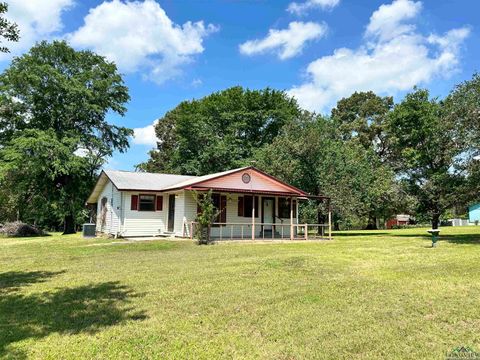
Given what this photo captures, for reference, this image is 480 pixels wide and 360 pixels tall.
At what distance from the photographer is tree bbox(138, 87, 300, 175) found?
3894cm

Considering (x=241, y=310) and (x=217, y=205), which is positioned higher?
(x=217, y=205)

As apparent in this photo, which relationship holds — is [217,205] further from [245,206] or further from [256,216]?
[256,216]

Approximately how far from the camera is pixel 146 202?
23.1m

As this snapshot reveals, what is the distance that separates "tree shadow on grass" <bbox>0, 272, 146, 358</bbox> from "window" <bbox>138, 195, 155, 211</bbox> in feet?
50.0

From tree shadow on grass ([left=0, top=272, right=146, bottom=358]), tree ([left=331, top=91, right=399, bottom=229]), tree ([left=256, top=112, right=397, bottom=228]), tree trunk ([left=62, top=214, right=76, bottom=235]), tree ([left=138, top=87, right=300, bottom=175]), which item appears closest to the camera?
tree shadow on grass ([left=0, top=272, right=146, bottom=358])

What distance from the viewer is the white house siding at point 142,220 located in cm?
2242

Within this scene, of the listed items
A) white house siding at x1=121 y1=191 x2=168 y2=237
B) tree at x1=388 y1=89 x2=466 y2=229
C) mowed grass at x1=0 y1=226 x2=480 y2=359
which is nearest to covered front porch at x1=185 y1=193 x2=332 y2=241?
white house siding at x1=121 y1=191 x2=168 y2=237

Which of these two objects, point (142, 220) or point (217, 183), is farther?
point (142, 220)

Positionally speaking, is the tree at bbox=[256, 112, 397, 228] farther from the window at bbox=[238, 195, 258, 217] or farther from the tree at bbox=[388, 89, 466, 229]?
the window at bbox=[238, 195, 258, 217]

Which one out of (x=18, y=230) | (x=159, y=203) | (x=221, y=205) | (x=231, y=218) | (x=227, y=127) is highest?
(x=227, y=127)

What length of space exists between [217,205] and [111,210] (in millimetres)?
7467

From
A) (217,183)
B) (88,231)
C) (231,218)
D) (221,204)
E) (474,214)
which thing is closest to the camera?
(217,183)

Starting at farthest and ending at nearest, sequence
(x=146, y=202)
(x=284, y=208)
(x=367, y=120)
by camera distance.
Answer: (x=367, y=120) → (x=284, y=208) → (x=146, y=202)

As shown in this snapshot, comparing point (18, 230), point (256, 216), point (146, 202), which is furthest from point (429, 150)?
point (18, 230)
